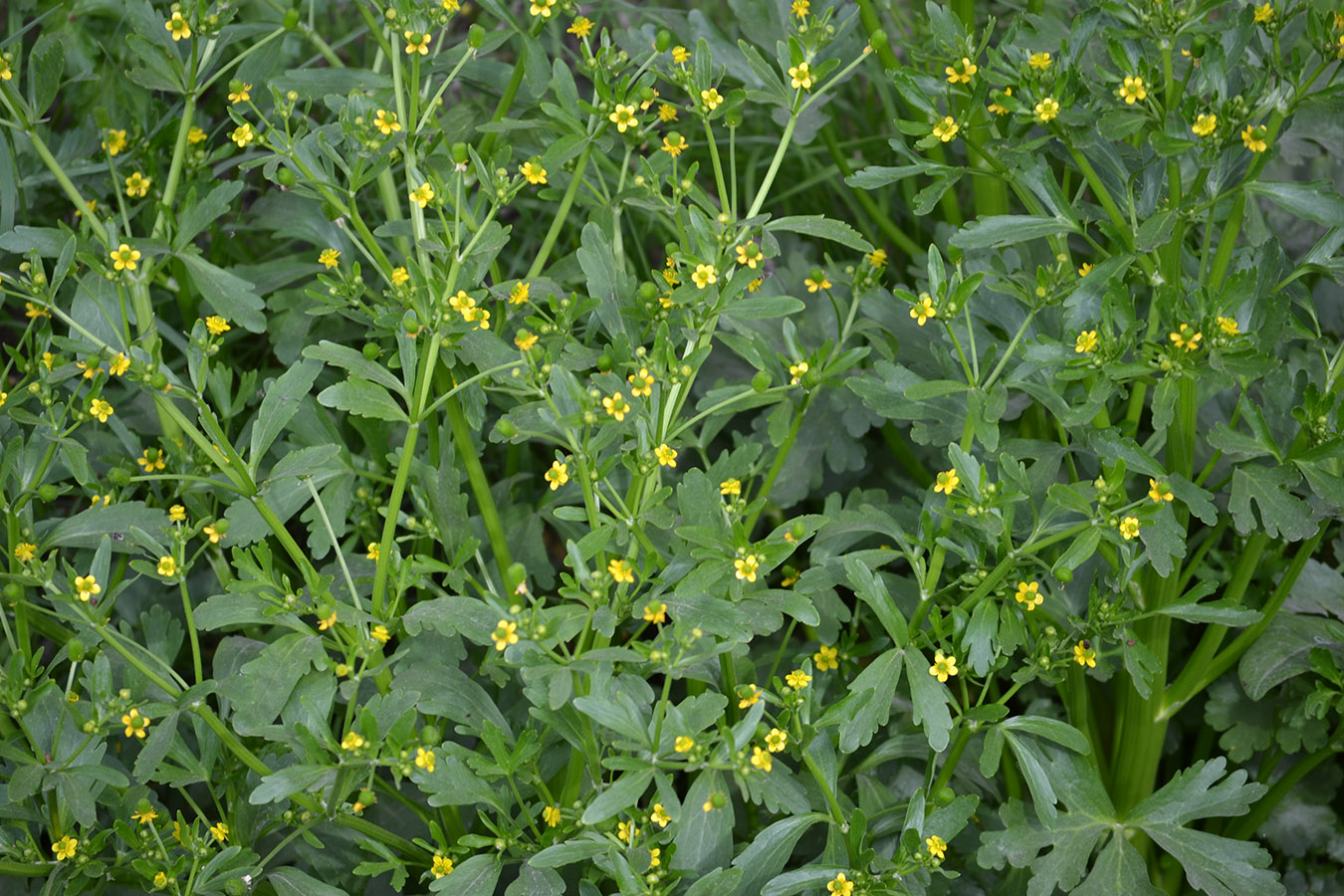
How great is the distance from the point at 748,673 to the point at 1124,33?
0.90 m

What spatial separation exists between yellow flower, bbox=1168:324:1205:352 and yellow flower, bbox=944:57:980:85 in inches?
15.6

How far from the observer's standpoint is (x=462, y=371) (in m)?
1.64

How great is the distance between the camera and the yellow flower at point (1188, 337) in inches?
51.1

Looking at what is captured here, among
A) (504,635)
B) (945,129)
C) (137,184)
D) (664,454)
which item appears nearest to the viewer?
(504,635)

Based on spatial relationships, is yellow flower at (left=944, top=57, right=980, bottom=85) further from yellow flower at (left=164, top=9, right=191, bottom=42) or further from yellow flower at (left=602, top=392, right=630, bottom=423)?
yellow flower at (left=164, top=9, right=191, bottom=42)

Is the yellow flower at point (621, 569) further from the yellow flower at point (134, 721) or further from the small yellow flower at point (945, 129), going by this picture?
the small yellow flower at point (945, 129)

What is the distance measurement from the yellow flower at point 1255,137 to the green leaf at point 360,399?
986mm

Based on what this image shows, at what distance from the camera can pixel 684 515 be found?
1.38 metres

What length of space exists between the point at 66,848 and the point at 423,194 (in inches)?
34.4

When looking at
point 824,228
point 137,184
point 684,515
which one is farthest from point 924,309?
point 137,184

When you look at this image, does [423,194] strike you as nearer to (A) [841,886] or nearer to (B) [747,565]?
(B) [747,565]

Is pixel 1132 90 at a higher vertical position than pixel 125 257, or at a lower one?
higher

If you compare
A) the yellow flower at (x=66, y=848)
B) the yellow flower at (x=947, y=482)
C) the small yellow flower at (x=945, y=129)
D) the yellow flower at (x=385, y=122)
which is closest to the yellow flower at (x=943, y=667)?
the yellow flower at (x=947, y=482)

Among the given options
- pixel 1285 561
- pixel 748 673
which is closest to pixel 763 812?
pixel 748 673
